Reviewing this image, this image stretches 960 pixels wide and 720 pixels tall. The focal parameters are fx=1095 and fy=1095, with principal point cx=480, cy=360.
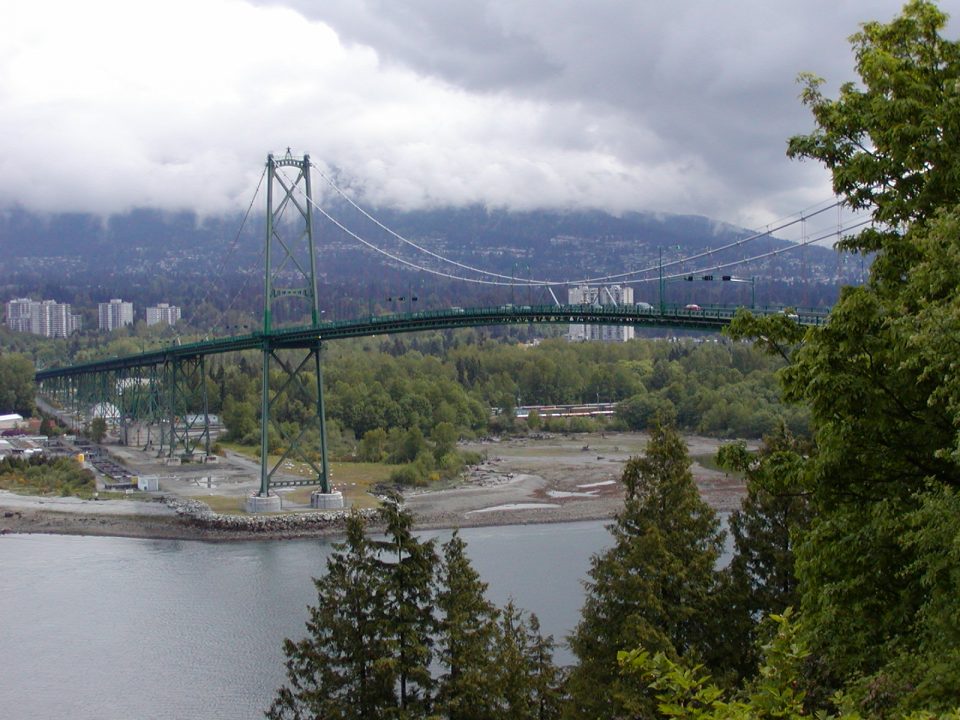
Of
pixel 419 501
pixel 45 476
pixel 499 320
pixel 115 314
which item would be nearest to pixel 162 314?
pixel 115 314

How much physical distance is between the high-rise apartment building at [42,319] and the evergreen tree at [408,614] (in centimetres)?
7594

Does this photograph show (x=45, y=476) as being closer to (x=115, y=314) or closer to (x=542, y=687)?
(x=542, y=687)

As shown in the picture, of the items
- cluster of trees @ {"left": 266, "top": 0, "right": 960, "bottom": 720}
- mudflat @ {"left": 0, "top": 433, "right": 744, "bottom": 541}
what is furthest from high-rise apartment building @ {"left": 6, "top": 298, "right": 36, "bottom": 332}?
cluster of trees @ {"left": 266, "top": 0, "right": 960, "bottom": 720}

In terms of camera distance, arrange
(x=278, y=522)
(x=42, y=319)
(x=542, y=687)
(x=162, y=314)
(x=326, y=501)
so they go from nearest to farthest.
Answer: (x=542, y=687) → (x=278, y=522) → (x=326, y=501) → (x=42, y=319) → (x=162, y=314)

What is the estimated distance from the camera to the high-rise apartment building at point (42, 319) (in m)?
77.9

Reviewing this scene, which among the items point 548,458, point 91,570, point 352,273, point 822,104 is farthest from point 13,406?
point 822,104

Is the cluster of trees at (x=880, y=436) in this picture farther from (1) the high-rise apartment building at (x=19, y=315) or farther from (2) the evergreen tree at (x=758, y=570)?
(1) the high-rise apartment building at (x=19, y=315)

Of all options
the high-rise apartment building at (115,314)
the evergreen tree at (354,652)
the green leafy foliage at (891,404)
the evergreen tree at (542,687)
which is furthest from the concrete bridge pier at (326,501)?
the high-rise apartment building at (115,314)

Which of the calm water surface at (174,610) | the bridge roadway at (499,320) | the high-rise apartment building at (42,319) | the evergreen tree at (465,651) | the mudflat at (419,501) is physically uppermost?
the high-rise apartment building at (42,319)

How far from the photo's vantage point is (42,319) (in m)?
77.9

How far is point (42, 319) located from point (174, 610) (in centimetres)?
7235

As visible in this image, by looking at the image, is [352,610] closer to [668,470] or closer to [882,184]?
[668,470]

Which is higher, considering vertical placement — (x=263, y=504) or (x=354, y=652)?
(x=354, y=652)

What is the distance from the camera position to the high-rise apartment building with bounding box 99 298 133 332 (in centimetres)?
8181
